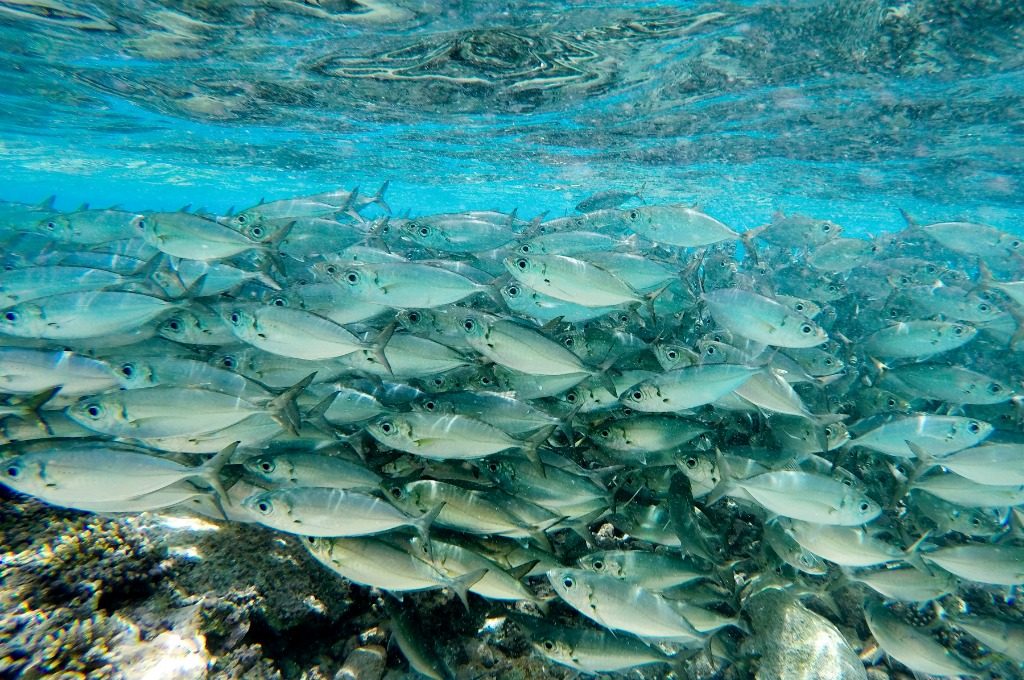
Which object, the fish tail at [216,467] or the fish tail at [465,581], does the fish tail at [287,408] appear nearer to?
the fish tail at [216,467]

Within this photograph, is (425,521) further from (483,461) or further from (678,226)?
(678,226)

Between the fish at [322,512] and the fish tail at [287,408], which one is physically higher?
the fish tail at [287,408]

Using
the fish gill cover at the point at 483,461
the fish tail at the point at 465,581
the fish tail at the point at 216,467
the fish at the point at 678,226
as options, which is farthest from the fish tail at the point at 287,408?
the fish at the point at 678,226

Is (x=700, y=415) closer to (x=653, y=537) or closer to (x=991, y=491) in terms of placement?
(x=653, y=537)

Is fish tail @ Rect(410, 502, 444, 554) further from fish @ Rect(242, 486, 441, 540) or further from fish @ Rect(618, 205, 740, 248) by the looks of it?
fish @ Rect(618, 205, 740, 248)

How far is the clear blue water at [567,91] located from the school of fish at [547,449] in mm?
7947

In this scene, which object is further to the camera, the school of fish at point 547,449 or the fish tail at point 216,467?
the school of fish at point 547,449

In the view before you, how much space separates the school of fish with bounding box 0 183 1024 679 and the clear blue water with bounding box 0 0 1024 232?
26.1 feet

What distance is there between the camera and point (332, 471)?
3256mm

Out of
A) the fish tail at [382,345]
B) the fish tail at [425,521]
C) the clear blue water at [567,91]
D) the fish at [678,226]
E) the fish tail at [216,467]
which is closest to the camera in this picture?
the fish tail at [216,467]

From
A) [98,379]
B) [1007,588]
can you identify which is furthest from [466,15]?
[1007,588]

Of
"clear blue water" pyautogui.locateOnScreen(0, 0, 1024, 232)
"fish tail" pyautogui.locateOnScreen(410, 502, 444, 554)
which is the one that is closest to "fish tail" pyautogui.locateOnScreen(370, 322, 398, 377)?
"fish tail" pyautogui.locateOnScreen(410, 502, 444, 554)

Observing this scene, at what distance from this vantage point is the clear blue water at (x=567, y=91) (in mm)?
10102

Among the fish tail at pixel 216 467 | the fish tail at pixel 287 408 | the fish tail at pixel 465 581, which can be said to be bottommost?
the fish tail at pixel 465 581
